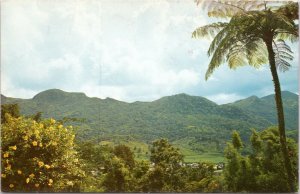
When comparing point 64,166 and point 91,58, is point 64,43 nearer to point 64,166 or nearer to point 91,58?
point 91,58

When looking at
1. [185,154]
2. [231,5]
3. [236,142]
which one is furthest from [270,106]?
[231,5]

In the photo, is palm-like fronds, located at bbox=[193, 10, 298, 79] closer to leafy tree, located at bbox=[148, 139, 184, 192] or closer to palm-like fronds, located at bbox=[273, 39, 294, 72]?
palm-like fronds, located at bbox=[273, 39, 294, 72]

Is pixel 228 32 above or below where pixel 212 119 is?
above

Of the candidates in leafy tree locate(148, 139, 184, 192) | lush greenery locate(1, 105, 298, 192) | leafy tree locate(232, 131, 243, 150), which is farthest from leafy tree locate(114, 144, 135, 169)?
leafy tree locate(232, 131, 243, 150)

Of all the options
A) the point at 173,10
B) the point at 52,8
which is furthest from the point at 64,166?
the point at 173,10

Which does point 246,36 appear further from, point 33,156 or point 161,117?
point 33,156

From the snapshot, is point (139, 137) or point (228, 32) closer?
point (228, 32)

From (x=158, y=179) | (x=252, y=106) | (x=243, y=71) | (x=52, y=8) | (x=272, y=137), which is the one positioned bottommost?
(x=158, y=179)
